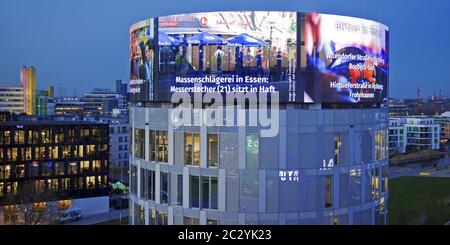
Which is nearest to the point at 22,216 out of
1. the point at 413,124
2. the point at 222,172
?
the point at 222,172

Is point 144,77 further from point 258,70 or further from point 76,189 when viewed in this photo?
point 76,189

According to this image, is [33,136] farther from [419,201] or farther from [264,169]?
[419,201]

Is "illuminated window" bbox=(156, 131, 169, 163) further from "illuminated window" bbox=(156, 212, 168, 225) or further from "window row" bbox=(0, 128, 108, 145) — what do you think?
"window row" bbox=(0, 128, 108, 145)

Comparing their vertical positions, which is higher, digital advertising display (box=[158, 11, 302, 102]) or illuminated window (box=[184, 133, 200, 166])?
digital advertising display (box=[158, 11, 302, 102])

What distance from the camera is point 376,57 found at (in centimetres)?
967

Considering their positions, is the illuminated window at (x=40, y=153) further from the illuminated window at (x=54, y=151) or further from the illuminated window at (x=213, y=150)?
the illuminated window at (x=213, y=150)

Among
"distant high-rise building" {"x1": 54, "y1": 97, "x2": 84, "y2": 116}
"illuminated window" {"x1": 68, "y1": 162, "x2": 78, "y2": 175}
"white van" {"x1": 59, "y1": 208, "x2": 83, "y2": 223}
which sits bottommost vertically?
"white van" {"x1": 59, "y1": 208, "x2": 83, "y2": 223}

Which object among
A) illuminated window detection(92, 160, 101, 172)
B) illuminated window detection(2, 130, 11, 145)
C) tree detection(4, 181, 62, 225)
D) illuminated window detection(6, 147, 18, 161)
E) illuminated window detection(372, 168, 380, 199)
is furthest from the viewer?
illuminated window detection(92, 160, 101, 172)

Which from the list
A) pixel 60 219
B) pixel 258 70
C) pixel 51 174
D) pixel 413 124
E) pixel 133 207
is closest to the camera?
pixel 258 70

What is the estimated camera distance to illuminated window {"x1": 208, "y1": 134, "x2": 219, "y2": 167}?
8.77 metres

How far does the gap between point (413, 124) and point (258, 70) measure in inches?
1382

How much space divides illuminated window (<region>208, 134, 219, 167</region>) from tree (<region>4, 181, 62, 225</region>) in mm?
10196

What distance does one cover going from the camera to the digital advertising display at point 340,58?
346 inches

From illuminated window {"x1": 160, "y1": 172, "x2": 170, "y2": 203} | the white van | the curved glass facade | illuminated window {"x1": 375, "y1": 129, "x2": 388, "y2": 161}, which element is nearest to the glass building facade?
the white van
